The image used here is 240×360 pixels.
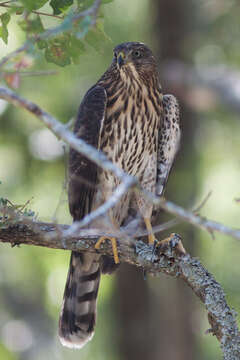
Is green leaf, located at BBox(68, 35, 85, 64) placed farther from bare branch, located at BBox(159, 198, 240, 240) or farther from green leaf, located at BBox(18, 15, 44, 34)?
bare branch, located at BBox(159, 198, 240, 240)

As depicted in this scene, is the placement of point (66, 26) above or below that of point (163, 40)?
below

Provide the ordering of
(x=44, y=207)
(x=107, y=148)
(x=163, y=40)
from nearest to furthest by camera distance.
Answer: (x=107, y=148) < (x=44, y=207) < (x=163, y=40)

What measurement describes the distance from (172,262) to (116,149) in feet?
3.92

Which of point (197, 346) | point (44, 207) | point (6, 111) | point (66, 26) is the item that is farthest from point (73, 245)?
point (197, 346)

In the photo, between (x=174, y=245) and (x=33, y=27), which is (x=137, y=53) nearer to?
(x=174, y=245)

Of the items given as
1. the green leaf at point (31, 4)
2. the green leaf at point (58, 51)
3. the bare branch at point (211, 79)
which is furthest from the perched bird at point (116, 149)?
the bare branch at point (211, 79)

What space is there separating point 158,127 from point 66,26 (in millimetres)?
2451

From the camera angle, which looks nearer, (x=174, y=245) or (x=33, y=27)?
(x=33, y=27)

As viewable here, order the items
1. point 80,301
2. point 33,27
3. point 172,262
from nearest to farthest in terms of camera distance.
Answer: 1. point 33,27
2. point 172,262
3. point 80,301

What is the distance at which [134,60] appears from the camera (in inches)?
206

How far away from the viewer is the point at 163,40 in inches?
362

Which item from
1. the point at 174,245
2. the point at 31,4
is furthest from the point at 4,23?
the point at 174,245

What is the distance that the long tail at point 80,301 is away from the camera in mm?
5285

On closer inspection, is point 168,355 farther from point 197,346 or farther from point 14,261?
point 14,261
